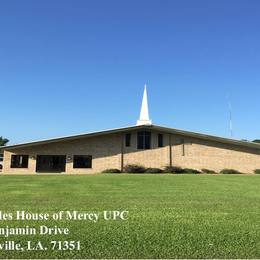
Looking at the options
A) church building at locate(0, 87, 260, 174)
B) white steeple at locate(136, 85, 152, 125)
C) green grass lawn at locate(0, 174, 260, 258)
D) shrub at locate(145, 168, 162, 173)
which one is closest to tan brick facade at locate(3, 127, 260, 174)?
church building at locate(0, 87, 260, 174)

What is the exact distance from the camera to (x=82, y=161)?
39.3 meters

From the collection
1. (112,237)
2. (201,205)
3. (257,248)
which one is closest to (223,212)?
(201,205)

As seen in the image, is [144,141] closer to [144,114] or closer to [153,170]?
[153,170]

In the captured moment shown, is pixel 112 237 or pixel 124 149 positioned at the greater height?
pixel 124 149

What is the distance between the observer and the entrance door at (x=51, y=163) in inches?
1534

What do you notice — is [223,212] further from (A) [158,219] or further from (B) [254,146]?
(B) [254,146]

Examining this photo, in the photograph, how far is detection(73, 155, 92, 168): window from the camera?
1535 inches

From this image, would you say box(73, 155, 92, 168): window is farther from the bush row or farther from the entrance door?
the bush row

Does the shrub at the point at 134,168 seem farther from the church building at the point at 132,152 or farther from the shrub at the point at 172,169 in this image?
the shrub at the point at 172,169

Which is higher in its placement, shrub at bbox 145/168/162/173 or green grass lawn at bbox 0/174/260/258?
shrub at bbox 145/168/162/173

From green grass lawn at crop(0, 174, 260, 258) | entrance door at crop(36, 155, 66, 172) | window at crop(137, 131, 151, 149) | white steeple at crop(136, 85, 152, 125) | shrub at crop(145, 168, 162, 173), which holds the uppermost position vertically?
white steeple at crop(136, 85, 152, 125)

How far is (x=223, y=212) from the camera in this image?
934 cm

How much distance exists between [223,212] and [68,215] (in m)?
3.93

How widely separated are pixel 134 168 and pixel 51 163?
29.5 ft
